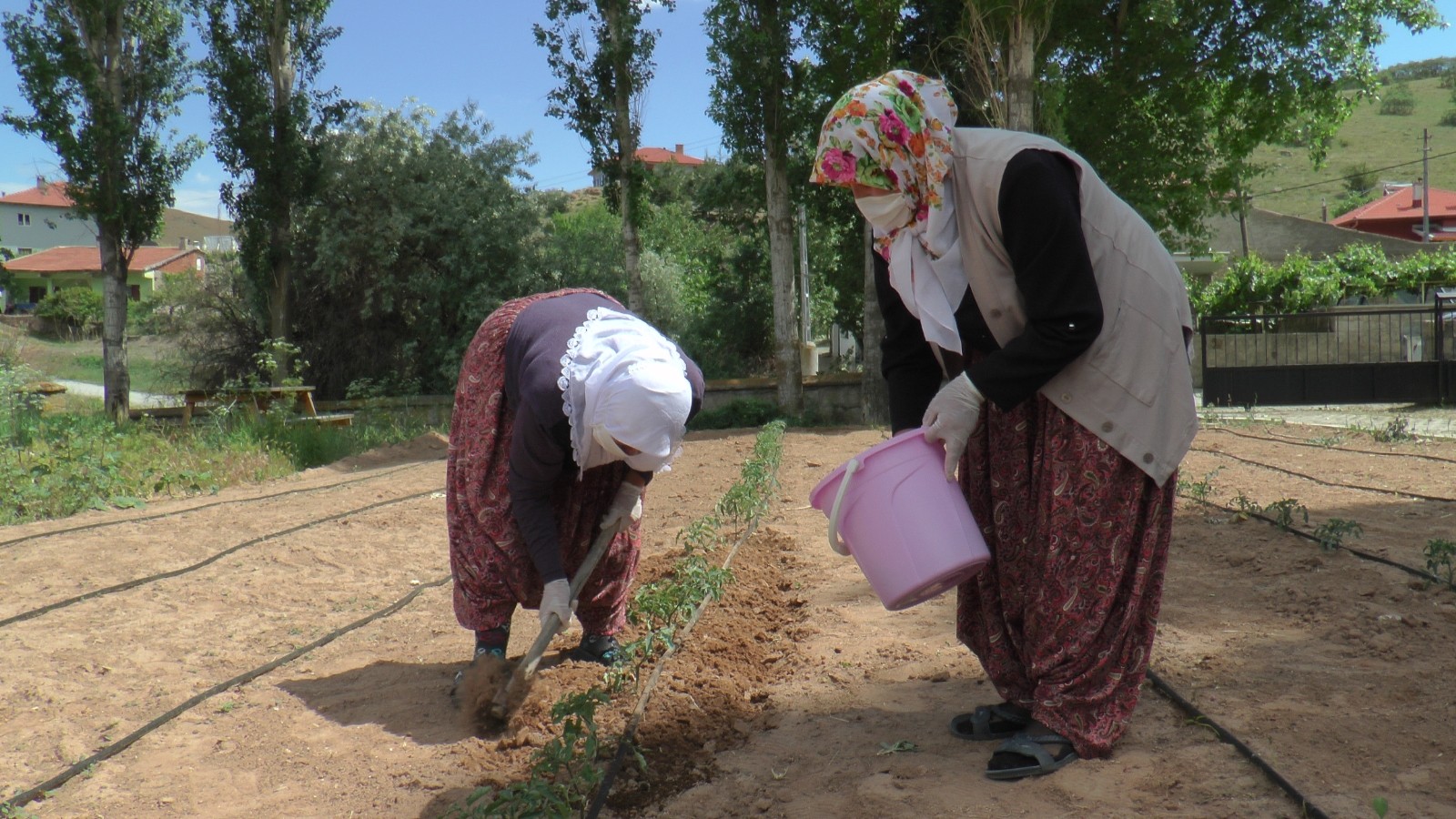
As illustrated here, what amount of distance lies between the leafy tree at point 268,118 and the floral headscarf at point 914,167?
14071mm

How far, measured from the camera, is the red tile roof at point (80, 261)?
48250 millimetres

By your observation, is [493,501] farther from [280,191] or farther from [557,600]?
[280,191]

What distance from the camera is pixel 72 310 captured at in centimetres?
3778

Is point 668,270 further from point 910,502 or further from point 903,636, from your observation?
point 910,502

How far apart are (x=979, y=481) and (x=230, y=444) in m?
8.11

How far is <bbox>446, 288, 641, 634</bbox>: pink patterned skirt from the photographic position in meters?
3.13

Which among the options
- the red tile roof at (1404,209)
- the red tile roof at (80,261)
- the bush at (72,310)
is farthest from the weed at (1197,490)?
the red tile roof at (80,261)

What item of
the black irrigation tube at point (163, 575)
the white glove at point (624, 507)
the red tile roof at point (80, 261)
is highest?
the red tile roof at point (80, 261)

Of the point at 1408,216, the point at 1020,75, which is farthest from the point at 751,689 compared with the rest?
the point at 1408,216

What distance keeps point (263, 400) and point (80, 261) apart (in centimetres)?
4474

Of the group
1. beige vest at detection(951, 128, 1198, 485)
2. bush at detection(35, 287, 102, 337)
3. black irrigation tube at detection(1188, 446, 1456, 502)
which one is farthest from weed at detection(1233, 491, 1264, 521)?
bush at detection(35, 287, 102, 337)

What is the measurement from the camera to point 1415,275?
1889 centimetres

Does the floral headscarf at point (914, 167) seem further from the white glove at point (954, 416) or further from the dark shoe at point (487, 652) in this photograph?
the dark shoe at point (487, 652)

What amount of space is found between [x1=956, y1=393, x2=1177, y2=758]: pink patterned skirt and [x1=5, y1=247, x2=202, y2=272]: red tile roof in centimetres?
4998
